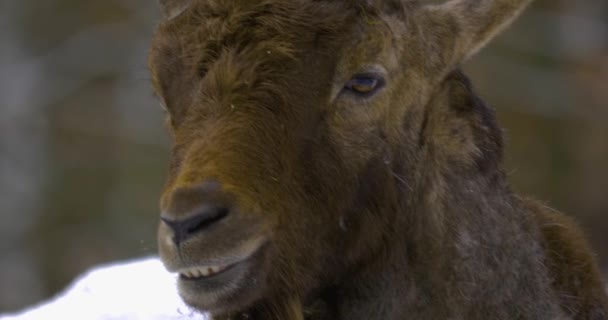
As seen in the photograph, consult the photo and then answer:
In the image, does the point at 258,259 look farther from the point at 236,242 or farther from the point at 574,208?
the point at 574,208

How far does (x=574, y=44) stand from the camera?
2450cm

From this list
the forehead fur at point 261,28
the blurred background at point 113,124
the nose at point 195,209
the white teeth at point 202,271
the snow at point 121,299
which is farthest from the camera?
the blurred background at point 113,124

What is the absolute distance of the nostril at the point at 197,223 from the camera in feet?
19.4

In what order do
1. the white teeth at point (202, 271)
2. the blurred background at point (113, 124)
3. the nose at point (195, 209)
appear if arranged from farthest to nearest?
the blurred background at point (113, 124) < the white teeth at point (202, 271) < the nose at point (195, 209)

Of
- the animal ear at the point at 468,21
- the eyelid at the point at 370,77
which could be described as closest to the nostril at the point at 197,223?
the eyelid at the point at 370,77

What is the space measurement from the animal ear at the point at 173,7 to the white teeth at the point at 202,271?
1.17 m

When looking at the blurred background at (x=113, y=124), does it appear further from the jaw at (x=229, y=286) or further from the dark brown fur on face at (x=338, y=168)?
the jaw at (x=229, y=286)

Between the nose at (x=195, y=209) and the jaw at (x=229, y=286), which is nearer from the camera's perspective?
the nose at (x=195, y=209)

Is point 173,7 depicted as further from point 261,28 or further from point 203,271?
point 203,271

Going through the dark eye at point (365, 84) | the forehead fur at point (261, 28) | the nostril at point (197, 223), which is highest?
the forehead fur at point (261, 28)

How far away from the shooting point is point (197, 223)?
5.95m

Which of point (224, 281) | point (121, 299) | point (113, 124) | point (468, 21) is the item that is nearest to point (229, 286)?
point (224, 281)

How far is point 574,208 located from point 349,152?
51.1 ft

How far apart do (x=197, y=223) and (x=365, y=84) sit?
975 mm
